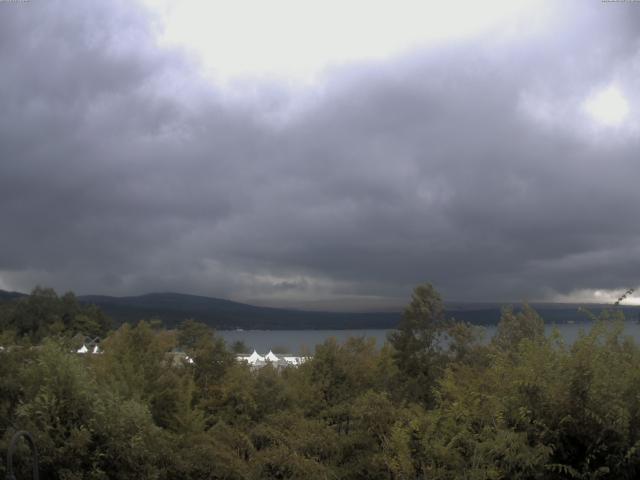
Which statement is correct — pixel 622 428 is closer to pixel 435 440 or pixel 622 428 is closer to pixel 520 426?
pixel 520 426

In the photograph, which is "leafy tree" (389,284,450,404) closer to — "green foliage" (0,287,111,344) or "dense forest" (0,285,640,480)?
"dense forest" (0,285,640,480)

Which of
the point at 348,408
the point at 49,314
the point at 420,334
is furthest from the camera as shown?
the point at 49,314

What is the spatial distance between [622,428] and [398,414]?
10537mm

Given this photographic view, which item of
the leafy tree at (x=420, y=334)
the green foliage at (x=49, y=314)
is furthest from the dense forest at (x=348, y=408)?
the green foliage at (x=49, y=314)

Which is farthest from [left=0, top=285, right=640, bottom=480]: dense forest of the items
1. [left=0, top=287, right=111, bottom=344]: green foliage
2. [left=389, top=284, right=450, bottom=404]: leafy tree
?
[left=0, top=287, right=111, bottom=344]: green foliage

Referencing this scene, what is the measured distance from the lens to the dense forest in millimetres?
10086

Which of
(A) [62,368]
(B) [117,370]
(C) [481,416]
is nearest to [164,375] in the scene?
(B) [117,370]

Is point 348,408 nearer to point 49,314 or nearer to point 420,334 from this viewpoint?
point 420,334

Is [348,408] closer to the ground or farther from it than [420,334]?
closer to the ground

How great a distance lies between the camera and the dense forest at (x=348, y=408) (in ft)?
33.1

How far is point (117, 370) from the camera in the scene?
28.2m

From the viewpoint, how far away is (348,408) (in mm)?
23641

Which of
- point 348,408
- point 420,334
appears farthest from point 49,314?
point 348,408

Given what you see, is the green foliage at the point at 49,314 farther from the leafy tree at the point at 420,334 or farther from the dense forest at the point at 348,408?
the leafy tree at the point at 420,334
